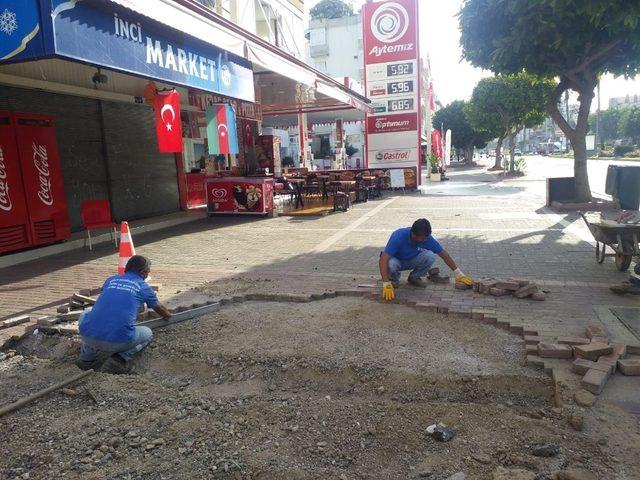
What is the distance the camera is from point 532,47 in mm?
12117

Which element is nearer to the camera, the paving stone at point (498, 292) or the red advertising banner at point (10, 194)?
the paving stone at point (498, 292)

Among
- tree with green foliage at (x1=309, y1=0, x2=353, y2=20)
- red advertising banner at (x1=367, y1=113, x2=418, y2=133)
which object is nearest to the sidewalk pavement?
red advertising banner at (x1=367, y1=113, x2=418, y2=133)

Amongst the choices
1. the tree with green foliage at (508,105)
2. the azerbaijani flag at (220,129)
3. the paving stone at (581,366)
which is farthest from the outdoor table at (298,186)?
the tree with green foliage at (508,105)

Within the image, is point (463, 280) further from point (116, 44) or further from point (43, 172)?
point (43, 172)

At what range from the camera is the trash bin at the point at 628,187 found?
32.7 feet

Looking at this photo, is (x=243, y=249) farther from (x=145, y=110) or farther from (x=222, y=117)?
(x=145, y=110)

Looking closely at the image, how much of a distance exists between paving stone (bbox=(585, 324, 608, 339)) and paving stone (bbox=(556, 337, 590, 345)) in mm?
117

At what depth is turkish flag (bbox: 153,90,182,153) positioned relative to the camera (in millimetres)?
9023

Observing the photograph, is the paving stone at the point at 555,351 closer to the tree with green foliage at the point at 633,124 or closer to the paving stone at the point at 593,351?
the paving stone at the point at 593,351

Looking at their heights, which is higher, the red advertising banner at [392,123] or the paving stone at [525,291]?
the red advertising banner at [392,123]

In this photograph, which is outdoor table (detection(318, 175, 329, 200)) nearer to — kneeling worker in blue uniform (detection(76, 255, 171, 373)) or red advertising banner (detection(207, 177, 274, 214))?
red advertising banner (detection(207, 177, 274, 214))

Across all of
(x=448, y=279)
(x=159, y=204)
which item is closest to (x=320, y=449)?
(x=448, y=279)

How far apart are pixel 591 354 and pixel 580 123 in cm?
1203

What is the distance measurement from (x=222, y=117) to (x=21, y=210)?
4.44m
